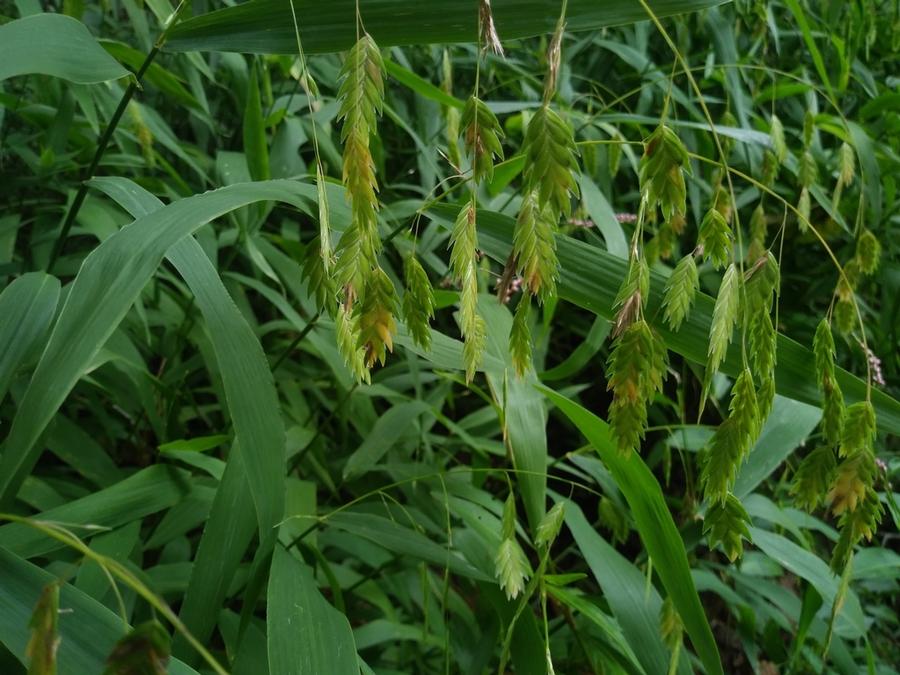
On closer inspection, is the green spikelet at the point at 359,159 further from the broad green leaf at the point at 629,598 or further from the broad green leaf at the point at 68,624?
the broad green leaf at the point at 629,598

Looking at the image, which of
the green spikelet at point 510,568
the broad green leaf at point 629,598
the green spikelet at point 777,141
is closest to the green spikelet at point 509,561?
the green spikelet at point 510,568

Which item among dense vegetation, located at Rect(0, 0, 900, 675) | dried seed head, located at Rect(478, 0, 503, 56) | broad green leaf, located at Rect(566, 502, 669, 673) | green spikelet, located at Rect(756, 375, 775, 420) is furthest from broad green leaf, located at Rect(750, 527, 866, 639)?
dried seed head, located at Rect(478, 0, 503, 56)

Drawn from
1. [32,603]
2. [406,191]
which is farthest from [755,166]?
[32,603]

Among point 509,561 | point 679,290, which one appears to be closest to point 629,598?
point 509,561

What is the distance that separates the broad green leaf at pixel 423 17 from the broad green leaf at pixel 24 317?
0.23 meters

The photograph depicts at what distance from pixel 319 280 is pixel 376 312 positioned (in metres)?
0.11

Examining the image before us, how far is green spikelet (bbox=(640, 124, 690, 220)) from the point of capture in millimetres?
415

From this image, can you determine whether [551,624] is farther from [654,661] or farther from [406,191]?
[406,191]

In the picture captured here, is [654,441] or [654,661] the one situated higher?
[654,661]

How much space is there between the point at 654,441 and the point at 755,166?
18.4 inches

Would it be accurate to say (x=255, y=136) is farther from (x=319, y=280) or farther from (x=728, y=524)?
(x=728, y=524)

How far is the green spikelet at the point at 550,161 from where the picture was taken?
38cm

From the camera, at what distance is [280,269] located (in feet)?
3.40

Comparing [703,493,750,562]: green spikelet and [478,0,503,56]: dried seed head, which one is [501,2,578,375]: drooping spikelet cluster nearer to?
[478,0,503,56]: dried seed head
